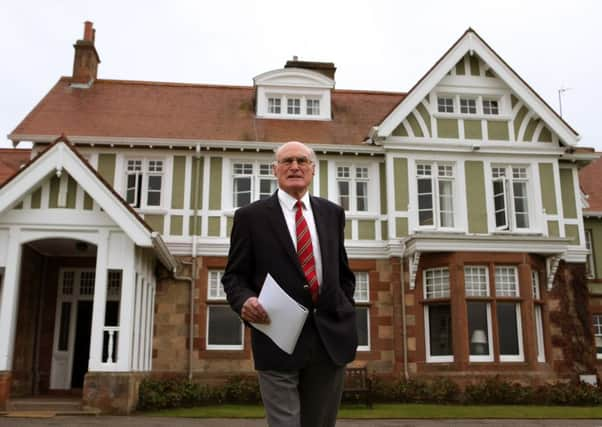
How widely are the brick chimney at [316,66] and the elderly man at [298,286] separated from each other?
18.5m

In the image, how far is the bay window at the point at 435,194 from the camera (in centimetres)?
1762

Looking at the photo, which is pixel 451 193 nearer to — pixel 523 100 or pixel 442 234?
pixel 442 234

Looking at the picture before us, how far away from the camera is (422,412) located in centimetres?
1369

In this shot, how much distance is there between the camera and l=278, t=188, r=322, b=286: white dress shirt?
3.78 metres

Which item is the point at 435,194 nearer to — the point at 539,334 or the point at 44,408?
the point at 539,334

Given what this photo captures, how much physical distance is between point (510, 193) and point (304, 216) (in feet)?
49.4

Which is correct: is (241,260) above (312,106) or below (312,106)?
below

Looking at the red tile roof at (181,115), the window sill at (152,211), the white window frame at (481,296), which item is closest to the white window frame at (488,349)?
the white window frame at (481,296)

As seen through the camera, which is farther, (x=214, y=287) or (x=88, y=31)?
(x=88, y=31)

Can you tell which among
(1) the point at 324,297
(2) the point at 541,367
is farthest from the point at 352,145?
(1) the point at 324,297

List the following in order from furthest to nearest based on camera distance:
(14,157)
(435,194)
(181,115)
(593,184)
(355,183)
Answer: (593,184) < (14,157) < (181,115) < (355,183) < (435,194)

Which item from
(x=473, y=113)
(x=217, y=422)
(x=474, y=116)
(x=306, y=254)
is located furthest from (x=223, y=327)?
(x=306, y=254)

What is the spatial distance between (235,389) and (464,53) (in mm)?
11252

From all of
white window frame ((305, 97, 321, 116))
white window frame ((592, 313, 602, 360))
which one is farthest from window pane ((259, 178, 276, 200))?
white window frame ((592, 313, 602, 360))
